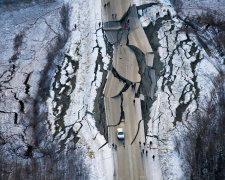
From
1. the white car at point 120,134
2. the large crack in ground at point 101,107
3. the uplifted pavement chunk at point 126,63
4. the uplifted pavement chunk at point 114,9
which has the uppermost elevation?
the uplifted pavement chunk at point 114,9

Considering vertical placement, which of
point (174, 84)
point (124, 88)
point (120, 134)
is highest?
point (174, 84)

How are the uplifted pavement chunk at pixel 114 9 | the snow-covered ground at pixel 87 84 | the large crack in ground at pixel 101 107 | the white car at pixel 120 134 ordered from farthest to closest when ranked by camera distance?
the uplifted pavement chunk at pixel 114 9, the large crack in ground at pixel 101 107, the white car at pixel 120 134, the snow-covered ground at pixel 87 84

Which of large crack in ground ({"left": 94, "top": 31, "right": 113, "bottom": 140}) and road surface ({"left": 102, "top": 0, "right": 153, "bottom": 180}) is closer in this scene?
road surface ({"left": 102, "top": 0, "right": 153, "bottom": 180})

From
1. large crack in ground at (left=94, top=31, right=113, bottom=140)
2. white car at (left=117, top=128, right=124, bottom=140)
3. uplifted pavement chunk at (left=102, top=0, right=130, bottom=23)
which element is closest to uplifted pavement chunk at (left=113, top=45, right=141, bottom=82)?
large crack in ground at (left=94, top=31, right=113, bottom=140)

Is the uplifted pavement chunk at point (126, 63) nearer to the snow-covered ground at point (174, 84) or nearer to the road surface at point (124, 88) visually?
the road surface at point (124, 88)

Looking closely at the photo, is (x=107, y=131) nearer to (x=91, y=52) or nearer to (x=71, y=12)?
(x=91, y=52)

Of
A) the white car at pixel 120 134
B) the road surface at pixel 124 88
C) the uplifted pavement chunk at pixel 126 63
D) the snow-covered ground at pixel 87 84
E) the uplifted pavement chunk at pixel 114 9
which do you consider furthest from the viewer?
the uplifted pavement chunk at pixel 114 9

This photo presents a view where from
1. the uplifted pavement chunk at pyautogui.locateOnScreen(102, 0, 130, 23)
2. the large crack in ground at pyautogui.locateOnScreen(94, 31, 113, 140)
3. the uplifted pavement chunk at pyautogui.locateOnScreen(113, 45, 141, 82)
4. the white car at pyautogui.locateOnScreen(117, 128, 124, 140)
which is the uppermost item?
the uplifted pavement chunk at pyautogui.locateOnScreen(102, 0, 130, 23)

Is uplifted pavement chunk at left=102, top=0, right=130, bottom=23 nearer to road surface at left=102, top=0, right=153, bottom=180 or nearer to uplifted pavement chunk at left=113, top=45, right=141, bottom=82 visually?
road surface at left=102, top=0, right=153, bottom=180

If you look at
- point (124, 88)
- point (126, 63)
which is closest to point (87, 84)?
point (124, 88)

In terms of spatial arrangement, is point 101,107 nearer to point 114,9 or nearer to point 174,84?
point 174,84

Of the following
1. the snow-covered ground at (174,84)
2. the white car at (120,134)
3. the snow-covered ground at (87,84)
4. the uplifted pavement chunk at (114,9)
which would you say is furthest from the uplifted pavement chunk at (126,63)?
the white car at (120,134)
